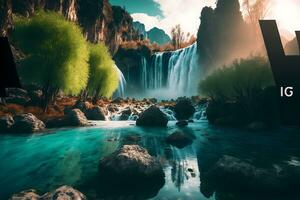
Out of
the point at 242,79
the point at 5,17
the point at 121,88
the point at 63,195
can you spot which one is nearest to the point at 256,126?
the point at 242,79

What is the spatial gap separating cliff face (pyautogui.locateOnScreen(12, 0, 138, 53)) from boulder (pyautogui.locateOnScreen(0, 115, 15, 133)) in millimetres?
33565

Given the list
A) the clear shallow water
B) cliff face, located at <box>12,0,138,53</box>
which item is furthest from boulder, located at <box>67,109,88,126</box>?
cliff face, located at <box>12,0,138,53</box>

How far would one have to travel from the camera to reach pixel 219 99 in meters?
45.5

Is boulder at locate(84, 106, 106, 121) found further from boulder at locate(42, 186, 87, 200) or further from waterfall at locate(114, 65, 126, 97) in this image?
waterfall at locate(114, 65, 126, 97)

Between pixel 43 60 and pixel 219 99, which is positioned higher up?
pixel 43 60

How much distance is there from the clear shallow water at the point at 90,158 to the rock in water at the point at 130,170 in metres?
0.66

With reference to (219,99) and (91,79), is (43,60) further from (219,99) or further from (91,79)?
(219,99)

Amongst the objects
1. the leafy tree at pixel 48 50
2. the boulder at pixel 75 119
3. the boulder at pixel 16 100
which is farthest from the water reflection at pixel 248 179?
the boulder at pixel 16 100

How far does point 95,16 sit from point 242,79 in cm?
6566

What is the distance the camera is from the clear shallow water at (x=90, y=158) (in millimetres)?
12159

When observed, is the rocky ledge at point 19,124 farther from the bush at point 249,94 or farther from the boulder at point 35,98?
the bush at point 249,94

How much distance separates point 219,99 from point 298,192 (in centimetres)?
3471

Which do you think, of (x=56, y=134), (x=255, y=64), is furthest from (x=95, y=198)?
(x=255, y=64)

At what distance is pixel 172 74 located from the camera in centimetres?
8819
